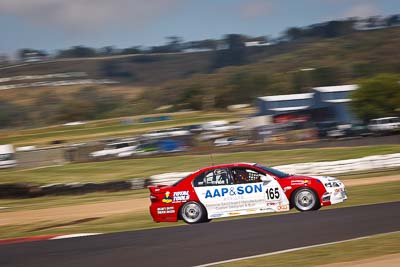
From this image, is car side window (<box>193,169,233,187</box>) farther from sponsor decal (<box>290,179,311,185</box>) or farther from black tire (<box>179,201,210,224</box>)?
sponsor decal (<box>290,179,311,185</box>)

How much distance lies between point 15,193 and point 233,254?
19.6 m

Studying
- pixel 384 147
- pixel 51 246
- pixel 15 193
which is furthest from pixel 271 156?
pixel 51 246

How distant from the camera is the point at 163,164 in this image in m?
34.9

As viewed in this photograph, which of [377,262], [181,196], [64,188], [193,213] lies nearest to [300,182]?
→ [193,213]

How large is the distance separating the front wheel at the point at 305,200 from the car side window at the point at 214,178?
1298mm

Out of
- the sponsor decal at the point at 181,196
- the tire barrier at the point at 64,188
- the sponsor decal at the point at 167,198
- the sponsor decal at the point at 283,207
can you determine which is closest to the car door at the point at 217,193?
the sponsor decal at the point at 181,196

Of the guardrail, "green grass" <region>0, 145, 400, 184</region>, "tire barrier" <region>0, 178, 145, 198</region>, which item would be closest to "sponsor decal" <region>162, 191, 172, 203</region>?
the guardrail

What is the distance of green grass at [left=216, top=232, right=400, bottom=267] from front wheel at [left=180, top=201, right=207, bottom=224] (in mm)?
4200

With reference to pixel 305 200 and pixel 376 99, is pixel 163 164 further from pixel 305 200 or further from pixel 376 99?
pixel 376 99

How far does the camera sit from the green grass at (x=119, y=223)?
1412 cm

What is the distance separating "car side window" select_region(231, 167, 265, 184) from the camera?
13.0 m

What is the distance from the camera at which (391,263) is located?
786cm

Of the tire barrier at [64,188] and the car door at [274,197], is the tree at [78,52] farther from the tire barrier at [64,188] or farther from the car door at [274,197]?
the car door at [274,197]

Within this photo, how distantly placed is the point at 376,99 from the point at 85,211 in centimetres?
3881
